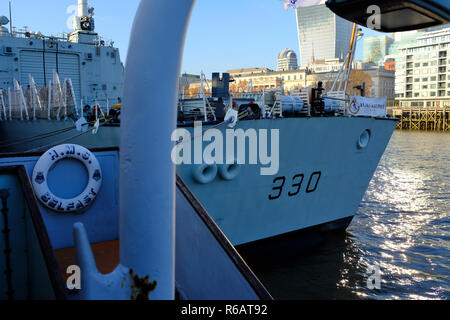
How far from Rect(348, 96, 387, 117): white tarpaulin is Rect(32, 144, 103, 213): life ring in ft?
29.1

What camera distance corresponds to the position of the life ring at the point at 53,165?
4898 millimetres

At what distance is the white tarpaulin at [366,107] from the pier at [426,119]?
6490cm

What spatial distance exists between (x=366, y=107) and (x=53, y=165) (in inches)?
391

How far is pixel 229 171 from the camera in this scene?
9.13m

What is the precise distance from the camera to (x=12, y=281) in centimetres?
457

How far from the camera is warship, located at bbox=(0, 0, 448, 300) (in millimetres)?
2605

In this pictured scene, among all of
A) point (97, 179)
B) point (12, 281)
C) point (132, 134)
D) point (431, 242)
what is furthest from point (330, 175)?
point (132, 134)

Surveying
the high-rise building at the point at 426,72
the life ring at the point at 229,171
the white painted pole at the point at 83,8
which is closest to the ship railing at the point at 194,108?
the life ring at the point at 229,171

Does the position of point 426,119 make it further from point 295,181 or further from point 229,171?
point 229,171

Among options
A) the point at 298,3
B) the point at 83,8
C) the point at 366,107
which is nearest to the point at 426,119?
the point at 83,8

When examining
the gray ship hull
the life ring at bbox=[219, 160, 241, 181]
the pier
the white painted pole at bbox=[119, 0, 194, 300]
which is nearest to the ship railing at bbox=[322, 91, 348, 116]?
the gray ship hull

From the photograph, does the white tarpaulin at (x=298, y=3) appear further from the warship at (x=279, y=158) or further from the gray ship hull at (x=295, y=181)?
the gray ship hull at (x=295, y=181)
